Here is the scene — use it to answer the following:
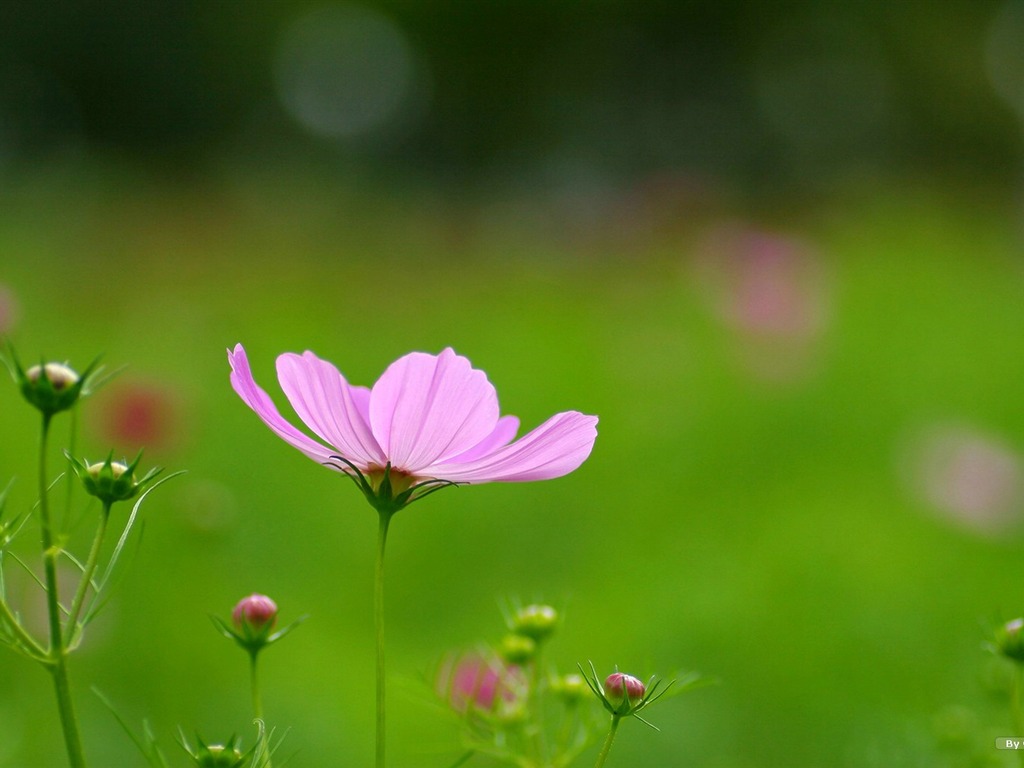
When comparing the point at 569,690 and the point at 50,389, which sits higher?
the point at 50,389

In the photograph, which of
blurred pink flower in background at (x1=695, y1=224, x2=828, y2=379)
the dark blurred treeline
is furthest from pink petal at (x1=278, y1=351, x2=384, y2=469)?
the dark blurred treeline

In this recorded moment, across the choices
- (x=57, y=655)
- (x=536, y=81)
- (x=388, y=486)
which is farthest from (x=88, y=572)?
(x=536, y=81)

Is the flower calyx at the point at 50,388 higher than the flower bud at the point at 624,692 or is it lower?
higher

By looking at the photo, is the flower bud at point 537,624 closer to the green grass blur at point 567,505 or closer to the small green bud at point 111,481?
the green grass blur at point 567,505

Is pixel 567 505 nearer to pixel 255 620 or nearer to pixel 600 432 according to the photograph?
pixel 600 432

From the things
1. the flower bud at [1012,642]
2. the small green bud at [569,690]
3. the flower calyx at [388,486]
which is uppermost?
the flower calyx at [388,486]

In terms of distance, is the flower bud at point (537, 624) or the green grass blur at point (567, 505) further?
the green grass blur at point (567, 505)

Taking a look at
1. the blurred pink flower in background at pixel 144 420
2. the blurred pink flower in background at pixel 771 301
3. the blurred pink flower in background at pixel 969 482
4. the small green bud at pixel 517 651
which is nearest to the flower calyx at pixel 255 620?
the small green bud at pixel 517 651

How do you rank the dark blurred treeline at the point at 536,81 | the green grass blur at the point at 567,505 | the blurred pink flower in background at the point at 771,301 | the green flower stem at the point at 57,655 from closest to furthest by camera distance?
the green flower stem at the point at 57,655 → the green grass blur at the point at 567,505 → the blurred pink flower in background at the point at 771,301 → the dark blurred treeline at the point at 536,81
